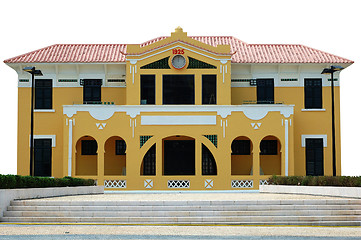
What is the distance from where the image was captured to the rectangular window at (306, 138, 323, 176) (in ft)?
128

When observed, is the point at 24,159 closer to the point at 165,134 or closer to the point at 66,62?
the point at 66,62

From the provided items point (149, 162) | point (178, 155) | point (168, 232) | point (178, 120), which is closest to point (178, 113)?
point (178, 120)

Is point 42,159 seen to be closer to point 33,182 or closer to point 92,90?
point 92,90

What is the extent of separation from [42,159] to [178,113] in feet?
27.9

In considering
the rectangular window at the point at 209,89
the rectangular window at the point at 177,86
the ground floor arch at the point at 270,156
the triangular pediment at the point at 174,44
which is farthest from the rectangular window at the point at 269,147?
the triangular pediment at the point at 174,44

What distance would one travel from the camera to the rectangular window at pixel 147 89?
123ft

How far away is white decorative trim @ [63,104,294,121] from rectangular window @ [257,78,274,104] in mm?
2572

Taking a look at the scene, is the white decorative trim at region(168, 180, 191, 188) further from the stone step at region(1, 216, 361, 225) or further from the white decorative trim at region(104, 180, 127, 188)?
the stone step at region(1, 216, 361, 225)

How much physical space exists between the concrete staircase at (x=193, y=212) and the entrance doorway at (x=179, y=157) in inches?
556

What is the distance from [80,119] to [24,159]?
4.78 metres

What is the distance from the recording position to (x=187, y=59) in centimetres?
3766

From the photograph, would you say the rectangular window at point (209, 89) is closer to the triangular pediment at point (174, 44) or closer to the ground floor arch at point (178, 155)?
the triangular pediment at point (174, 44)

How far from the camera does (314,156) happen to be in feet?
129

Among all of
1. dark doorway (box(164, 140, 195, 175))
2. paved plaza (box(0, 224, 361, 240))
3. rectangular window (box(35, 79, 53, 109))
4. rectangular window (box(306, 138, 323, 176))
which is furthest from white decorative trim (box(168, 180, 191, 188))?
paved plaza (box(0, 224, 361, 240))
